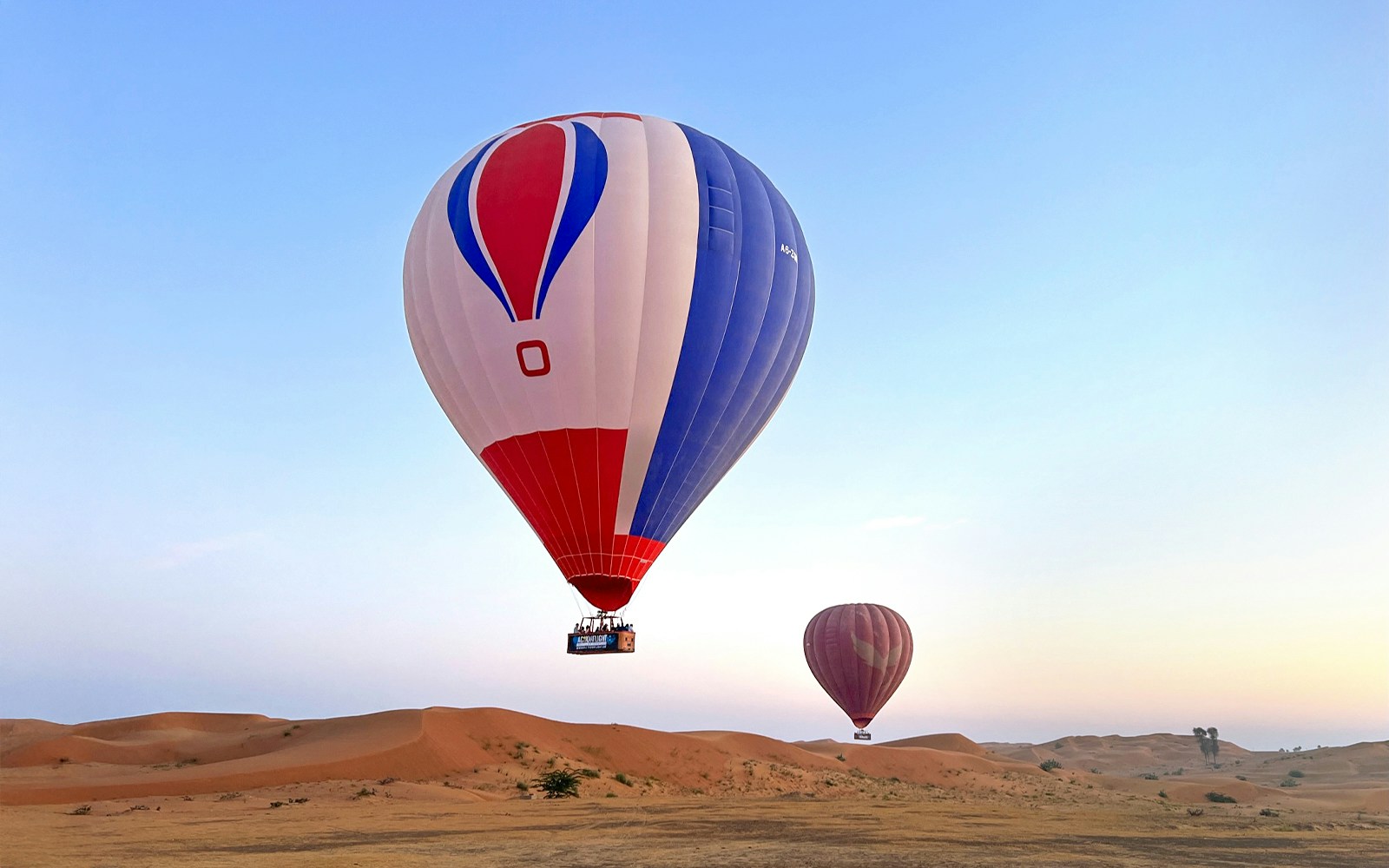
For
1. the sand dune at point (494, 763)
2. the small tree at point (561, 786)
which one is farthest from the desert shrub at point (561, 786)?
the sand dune at point (494, 763)

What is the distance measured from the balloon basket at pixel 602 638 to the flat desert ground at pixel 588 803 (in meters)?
3.88

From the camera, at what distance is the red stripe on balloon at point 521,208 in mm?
22656

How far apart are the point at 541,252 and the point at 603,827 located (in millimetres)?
12932

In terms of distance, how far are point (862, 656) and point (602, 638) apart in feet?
94.7

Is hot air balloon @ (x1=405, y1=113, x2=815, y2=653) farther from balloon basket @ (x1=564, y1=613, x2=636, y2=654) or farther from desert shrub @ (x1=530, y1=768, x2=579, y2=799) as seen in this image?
desert shrub @ (x1=530, y1=768, x2=579, y2=799)

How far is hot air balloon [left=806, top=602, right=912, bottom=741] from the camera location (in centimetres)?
4969

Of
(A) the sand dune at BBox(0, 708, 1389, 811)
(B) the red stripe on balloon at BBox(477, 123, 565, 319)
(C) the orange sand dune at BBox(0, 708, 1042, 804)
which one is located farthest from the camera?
(A) the sand dune at BBox(0, 708, 1389, 811)

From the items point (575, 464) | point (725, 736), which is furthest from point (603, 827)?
point (725, 736)

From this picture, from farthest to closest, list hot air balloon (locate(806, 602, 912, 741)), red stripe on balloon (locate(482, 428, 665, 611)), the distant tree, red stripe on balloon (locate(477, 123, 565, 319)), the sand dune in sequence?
the distant tree < hot air balloon (locate(806, 602, 912, 741)) < the sand dune < red stripe on balloon (locate(482, 428, 665, 611)) < red stripe on balloon (locate(477, 123, 565, 319))

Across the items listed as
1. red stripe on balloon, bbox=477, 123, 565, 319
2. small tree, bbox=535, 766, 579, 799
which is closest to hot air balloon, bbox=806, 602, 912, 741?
small tree, bbox=535, 766, 579, 799

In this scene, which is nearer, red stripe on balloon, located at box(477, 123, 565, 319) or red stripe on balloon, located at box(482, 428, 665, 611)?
red stripe on balloon, located at box(477, 123, 565, 319)

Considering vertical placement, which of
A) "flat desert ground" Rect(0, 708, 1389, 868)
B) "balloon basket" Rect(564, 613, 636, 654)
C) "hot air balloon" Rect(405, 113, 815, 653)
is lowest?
"flat desert ground" Rect(0, 708, 1389, 868)

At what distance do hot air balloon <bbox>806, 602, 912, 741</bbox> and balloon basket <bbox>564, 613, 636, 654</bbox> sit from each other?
28312mm

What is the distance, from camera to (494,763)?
36906 millimetres
